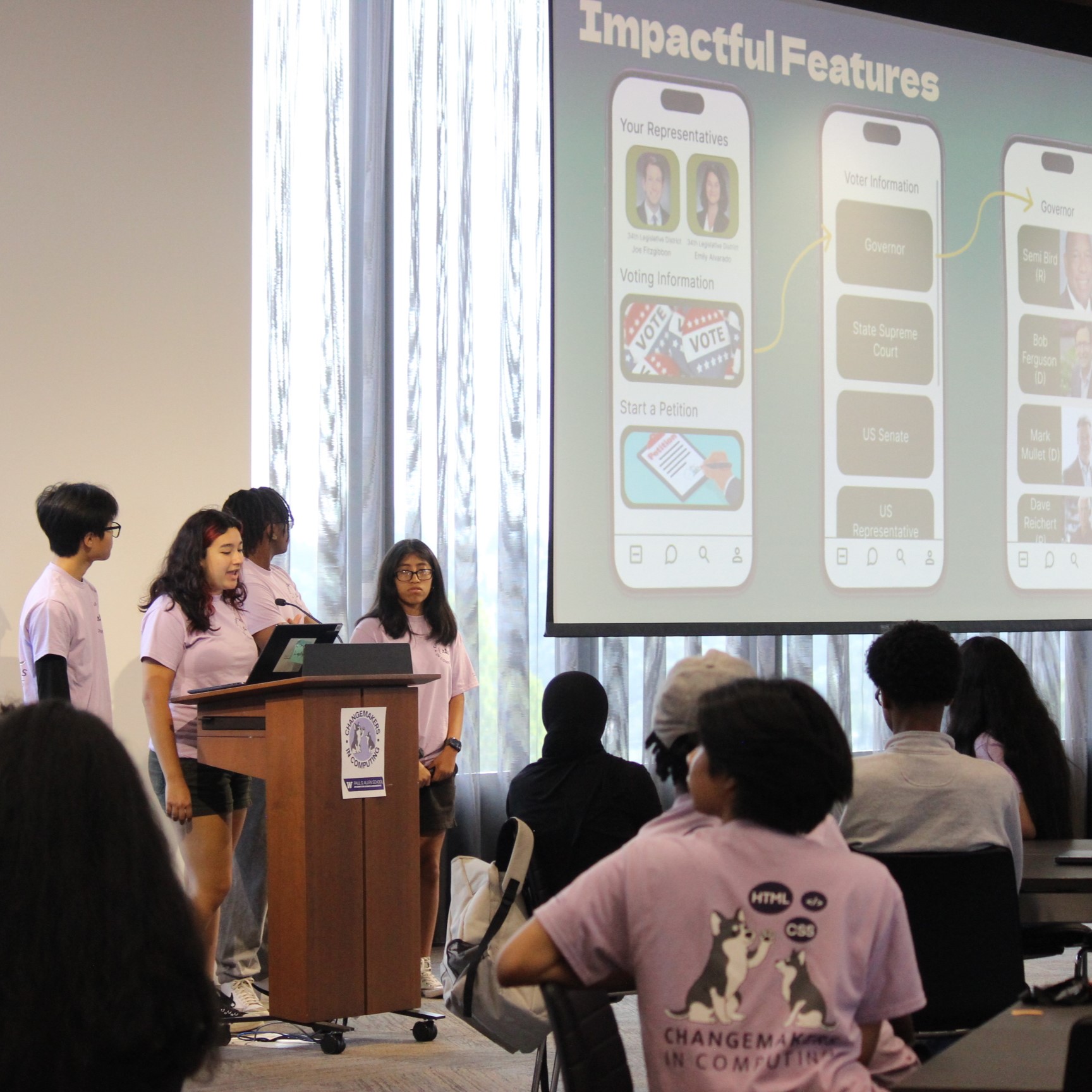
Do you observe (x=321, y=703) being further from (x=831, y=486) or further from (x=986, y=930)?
(x=831, y=486)

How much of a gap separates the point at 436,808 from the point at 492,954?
1556mm

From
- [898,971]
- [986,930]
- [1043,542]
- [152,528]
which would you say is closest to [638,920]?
[898,971]

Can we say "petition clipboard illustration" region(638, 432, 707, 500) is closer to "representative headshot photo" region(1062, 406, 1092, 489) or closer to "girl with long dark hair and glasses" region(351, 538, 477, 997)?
"girl with long dark hair and glasses" region(351, 538, 477, 997)

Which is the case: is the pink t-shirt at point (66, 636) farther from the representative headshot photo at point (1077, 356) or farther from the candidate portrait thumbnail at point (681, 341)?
the representative headshot photo at point (1077, 356)

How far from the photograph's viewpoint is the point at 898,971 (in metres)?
1.38

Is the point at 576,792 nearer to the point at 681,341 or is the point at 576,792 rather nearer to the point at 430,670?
the point at 430,670

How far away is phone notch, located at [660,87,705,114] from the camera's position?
447cm

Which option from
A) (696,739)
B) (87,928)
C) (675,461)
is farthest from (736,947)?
(675,461)

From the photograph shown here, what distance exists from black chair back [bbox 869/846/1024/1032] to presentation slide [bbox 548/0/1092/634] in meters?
2.34

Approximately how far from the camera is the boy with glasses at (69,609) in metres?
3.26

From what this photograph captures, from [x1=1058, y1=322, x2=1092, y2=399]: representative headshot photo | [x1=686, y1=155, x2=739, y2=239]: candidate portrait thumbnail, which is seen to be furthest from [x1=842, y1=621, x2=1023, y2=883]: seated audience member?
[x1=1058, y1=322, x2=1092, y2=399]: representative headshot photo

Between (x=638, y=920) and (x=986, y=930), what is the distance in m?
0.98

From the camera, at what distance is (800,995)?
130 centimetres

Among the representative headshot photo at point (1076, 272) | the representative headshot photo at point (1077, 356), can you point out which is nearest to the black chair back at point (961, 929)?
the representative headshot photo at point (1077, 356)
